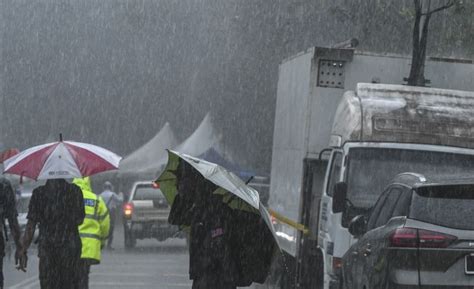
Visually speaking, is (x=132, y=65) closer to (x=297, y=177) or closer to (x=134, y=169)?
Result: (x=134, y=169)

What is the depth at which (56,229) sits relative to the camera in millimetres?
10227

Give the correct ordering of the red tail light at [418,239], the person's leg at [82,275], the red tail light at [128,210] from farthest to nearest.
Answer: the red tail light at [128,210], the person's leg at [82,275], the red tail light at [418,239]

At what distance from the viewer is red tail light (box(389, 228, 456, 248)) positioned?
7.88m

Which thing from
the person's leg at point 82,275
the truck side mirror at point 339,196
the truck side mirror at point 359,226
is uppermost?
the truck side mirror at point 339,196

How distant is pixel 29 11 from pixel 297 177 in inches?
1847

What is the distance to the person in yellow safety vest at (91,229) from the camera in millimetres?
11492

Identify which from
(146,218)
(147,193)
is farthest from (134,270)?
(147,193)

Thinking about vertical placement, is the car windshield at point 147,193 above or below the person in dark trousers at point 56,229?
below

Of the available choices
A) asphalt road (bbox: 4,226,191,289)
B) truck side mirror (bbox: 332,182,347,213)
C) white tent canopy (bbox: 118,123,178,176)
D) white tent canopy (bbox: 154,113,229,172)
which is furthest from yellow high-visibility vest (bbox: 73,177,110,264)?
white tent canopy (bbox: 118,123,178,176)

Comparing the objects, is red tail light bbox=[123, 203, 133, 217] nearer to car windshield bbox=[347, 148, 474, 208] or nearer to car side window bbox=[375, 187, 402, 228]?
car windshield bbox=[347, 148, 474, 208]

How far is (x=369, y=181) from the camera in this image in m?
12.3

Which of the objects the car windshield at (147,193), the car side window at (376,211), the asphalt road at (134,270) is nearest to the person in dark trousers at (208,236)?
the car side window at (376,211)

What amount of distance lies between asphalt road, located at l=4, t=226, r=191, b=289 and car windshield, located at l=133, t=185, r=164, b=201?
1286 millimetres

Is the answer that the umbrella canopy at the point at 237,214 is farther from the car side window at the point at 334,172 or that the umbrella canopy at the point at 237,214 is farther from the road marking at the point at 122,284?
the road marking at the point at 122,284
